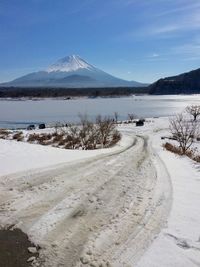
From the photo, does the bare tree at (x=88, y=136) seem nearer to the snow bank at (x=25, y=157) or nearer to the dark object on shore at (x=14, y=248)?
the snow bank at (x=25, y=157)

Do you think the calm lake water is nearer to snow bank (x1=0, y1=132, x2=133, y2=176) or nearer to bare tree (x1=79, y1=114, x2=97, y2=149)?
bare tree (x1=79, y1=114, x2=97, y2=149)

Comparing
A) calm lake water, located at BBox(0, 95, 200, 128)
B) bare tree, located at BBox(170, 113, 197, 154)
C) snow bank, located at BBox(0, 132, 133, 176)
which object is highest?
snow bank, located at BBox(0, 132, 133, 176)

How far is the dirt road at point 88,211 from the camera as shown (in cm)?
520

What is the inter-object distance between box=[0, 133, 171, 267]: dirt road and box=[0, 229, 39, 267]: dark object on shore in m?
0.13

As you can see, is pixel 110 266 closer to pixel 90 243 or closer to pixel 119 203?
pixel 90 243

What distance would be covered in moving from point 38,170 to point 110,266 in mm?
5687

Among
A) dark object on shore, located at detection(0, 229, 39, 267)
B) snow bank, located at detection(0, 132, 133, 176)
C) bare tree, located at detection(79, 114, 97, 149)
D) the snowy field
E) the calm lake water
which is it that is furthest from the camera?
the calm lake water

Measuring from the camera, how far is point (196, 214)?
694 cm

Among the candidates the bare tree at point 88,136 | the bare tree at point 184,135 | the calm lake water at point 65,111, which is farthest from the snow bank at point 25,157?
the calm lake water at point 65,111

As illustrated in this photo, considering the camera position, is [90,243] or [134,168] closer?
[90,243]

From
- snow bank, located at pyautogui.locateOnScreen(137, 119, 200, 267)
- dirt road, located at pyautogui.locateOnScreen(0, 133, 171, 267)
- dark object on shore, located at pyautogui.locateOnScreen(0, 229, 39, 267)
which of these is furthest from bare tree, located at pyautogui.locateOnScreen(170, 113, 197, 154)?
dark object on shore, located at pyautogui.locateOnScreen(0, 229, 39, 267)

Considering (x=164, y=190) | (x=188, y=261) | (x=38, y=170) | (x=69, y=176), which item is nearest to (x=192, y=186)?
(x=164, y=190)

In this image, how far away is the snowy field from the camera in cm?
517

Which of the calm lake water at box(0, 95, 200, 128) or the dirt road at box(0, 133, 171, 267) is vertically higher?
the dirt road at box(0, 133, 171, 267)
